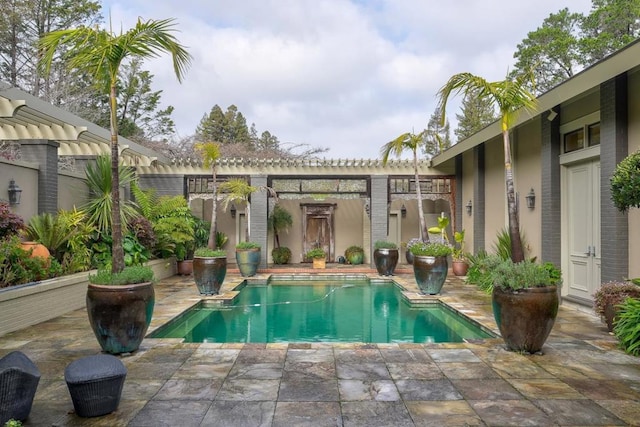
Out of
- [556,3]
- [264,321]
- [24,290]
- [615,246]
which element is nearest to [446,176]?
[615,246]

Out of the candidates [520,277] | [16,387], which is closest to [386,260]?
[520,277]

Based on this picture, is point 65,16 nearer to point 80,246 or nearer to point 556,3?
point 80,246

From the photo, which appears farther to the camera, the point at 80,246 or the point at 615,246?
the point at 80,246

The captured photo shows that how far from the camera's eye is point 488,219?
1035 cm

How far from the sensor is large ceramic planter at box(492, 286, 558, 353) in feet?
13.7

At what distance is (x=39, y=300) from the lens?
5.87 m

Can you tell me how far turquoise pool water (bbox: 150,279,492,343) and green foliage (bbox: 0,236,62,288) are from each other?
2127 millimetres

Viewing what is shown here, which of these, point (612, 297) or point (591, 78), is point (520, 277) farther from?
point (591, 78)

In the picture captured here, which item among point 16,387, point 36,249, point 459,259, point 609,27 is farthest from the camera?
point 609,27

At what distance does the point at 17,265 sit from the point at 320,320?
4.38 meters

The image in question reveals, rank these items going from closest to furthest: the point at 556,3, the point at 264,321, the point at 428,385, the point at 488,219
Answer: the point at 428,385 → the point at 264,321 → the point at 488,219 → the point at 556,3

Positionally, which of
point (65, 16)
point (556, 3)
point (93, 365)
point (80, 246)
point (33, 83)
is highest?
point (556, 3)

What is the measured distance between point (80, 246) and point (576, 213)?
8624mm

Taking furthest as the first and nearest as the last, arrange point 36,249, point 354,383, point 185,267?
point 185,267 < point 36,249 < point 354,383
